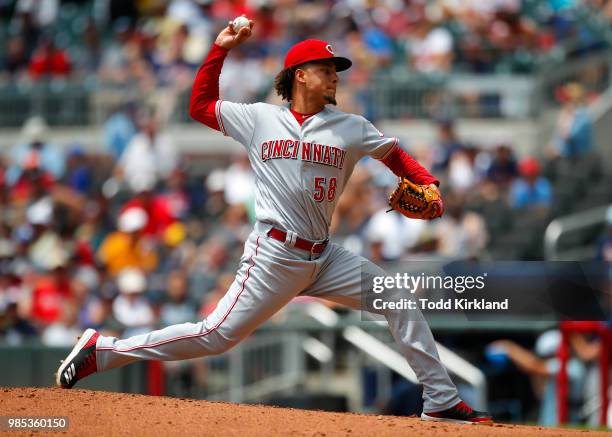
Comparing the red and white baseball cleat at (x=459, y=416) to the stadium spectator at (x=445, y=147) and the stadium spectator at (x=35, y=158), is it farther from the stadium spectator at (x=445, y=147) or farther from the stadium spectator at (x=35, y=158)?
the stadium spectator at (x=35, y=158)

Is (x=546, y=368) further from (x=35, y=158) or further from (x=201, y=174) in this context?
(x=35, y=158)

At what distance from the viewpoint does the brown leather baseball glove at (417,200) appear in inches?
219

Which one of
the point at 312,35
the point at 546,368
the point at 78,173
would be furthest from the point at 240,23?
the point at 312,35

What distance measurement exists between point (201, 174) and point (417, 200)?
7943 mm

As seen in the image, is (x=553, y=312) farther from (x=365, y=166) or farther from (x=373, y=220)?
(x=365, y=166)

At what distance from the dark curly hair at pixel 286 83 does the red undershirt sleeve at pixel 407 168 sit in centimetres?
59

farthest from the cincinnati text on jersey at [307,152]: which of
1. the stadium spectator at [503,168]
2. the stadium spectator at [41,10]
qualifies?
the stadium spectator at [41,10]

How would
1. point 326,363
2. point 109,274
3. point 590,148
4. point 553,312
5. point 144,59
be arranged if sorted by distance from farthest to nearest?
point 144,59
point 590,148
point 109,274
point 326,363
point 553,312

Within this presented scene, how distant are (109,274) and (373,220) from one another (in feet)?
8.69

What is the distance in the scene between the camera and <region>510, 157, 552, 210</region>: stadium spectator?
36.3 feet

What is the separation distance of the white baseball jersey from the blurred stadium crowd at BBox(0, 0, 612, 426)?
3.61 m

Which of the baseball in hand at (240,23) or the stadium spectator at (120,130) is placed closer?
the baseball in hand at (240,23)

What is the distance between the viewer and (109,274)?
1109 cm

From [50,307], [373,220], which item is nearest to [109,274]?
[50,307]
